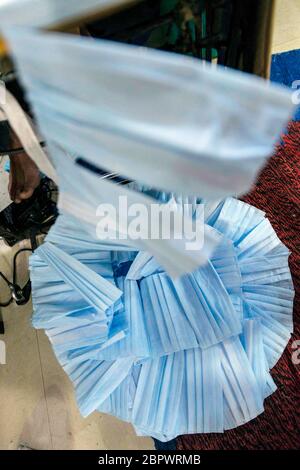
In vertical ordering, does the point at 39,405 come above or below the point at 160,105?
below

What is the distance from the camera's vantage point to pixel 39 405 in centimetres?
107

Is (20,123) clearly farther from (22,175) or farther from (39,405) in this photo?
(39,405)

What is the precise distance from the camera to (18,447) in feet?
3.36

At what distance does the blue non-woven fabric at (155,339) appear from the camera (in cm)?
78

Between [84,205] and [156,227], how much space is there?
104 millimetres

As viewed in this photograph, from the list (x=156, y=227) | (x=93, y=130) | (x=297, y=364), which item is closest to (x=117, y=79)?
(x=93, y=130)

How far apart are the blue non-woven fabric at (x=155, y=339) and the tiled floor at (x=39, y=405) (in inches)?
9.5

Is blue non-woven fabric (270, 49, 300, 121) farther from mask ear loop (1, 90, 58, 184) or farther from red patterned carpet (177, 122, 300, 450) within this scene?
mask ear loop (1, 90, 58, 184)

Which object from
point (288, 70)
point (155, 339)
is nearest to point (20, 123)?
point (155, 339)

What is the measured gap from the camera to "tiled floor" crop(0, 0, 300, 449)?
3.35ft

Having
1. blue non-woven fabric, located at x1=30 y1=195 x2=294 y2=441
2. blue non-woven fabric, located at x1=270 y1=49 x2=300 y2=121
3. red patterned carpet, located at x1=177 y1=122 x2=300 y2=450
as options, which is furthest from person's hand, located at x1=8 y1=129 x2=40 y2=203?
blue non-woven fabric, located at x1=270 y1=49 x2=300 y2=121

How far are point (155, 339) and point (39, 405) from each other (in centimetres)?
49

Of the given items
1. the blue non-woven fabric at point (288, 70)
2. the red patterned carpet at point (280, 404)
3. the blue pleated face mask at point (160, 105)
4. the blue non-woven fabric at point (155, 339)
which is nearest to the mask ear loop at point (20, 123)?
the blue pleated face mask at point (160, 105)

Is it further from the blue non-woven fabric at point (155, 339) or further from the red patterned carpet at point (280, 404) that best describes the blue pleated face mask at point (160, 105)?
the red patterned carpet at point (280, 404)
